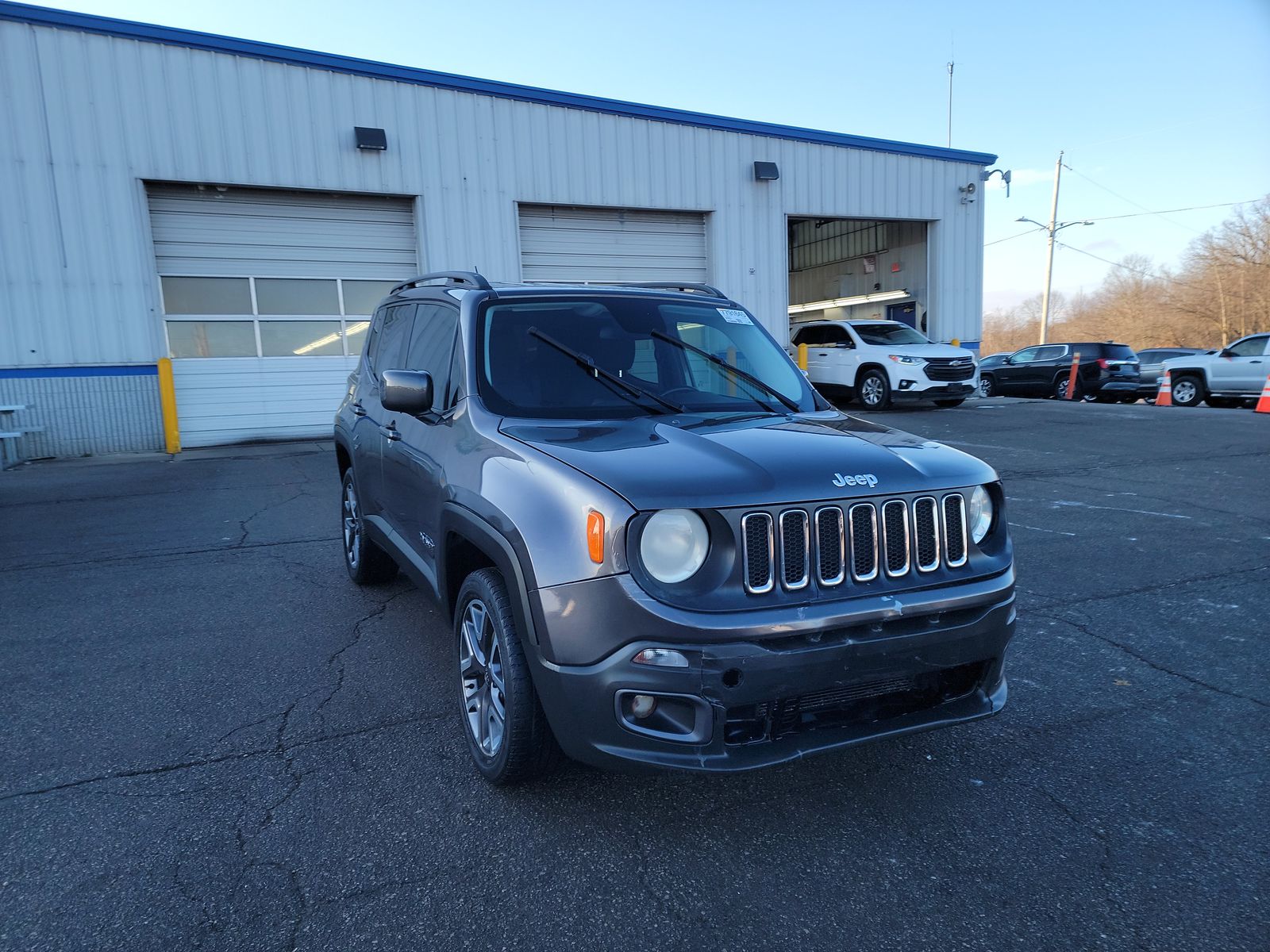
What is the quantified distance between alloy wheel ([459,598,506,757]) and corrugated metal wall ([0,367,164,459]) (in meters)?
12.6

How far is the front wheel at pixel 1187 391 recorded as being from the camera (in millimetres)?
18547

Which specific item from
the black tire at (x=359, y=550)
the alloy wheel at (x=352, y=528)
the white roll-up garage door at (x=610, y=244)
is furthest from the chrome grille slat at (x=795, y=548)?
the white roll-up garage door at (x=610, y=244)

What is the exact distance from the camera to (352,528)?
215 inches

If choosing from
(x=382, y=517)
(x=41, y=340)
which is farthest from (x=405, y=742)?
(x=41, y=340)

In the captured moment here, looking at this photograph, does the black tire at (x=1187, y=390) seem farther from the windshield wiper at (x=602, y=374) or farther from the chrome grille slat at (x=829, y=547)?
the chrome grille slat at (x=829, y=547)

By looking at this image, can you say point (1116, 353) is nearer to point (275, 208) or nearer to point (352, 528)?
point (275, 208)

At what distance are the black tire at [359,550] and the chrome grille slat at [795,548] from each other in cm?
320

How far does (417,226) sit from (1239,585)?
13.4 m

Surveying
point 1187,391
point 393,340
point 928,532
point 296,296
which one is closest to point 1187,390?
point 1187,391

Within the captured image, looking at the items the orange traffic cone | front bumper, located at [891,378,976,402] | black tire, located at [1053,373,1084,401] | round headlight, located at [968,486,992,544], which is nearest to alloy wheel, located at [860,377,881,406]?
front bumper, located at [891,378,976,402]

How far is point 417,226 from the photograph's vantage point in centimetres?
1480

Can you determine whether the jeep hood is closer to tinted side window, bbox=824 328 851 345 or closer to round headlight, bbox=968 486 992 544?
round headlight, bbox=968 486 992 544

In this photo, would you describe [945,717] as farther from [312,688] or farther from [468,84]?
[468,84]

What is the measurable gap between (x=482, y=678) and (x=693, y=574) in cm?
108
